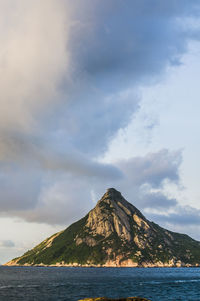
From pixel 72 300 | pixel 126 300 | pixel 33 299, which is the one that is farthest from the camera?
pixel 33 299

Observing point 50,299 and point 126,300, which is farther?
point 50,299

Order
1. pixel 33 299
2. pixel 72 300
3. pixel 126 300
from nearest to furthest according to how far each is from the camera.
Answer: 1. pixel 126 300
2. pixel 72 300
3. pixel 33 299

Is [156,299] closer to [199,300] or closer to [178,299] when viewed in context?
[178,299]

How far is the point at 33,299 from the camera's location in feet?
332

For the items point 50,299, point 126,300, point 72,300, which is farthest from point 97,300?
point 50,299

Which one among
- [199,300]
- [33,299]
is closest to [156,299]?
[199,300]

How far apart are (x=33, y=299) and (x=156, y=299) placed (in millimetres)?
40598

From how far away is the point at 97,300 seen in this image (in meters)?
41.1

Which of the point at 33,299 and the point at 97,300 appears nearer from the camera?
the point at 97,300

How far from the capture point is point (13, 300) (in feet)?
328

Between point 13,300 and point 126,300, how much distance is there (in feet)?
241

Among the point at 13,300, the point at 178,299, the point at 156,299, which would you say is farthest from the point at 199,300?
the point at 13,300

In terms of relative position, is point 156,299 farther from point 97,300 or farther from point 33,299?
point 97,300

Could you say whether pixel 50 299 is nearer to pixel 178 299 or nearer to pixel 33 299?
pixel 33 299
